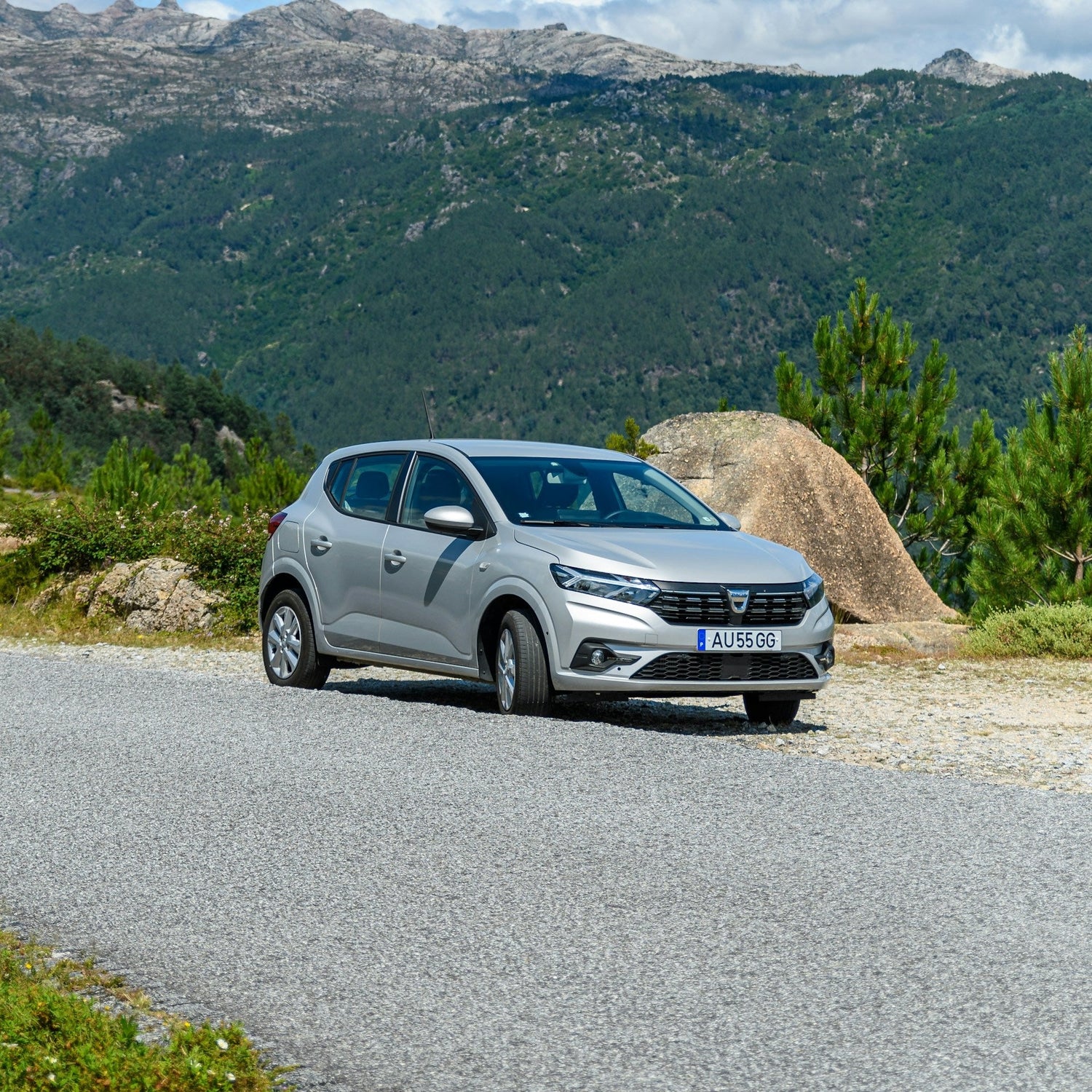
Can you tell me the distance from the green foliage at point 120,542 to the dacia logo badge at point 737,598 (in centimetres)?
1032

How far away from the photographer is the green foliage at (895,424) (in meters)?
25.0

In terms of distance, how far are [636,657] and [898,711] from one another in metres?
3.19

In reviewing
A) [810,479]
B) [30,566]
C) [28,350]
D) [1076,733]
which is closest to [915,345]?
[810,479]

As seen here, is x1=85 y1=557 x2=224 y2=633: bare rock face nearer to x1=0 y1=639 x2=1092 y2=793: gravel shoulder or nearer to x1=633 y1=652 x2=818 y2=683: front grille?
x1=0 y1=639 x2=1092 y2=793: gravel shoulder

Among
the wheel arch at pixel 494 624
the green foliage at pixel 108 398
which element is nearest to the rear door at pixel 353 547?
the wheel arch at pixel 494 624

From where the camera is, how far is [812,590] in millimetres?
9227

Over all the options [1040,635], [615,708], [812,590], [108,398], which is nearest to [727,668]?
[812,590]

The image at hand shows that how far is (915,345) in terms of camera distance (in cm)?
2552

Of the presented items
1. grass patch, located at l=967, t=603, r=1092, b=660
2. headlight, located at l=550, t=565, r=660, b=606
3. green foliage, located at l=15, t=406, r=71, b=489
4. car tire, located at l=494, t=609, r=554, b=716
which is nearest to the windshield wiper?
car tire, located at l=494, t=609, r=554, b=716

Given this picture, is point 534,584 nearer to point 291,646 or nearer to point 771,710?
point 771,710

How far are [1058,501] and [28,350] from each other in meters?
87.8

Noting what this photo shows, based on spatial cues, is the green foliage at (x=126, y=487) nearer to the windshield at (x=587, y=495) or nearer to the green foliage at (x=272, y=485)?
the green foliage at (x=272, y=485)

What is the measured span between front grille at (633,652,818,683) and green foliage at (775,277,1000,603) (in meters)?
16.5

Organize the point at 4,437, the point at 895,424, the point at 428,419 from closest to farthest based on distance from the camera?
the point at 428,419 < the point at 895,424 < the point at 4,437
